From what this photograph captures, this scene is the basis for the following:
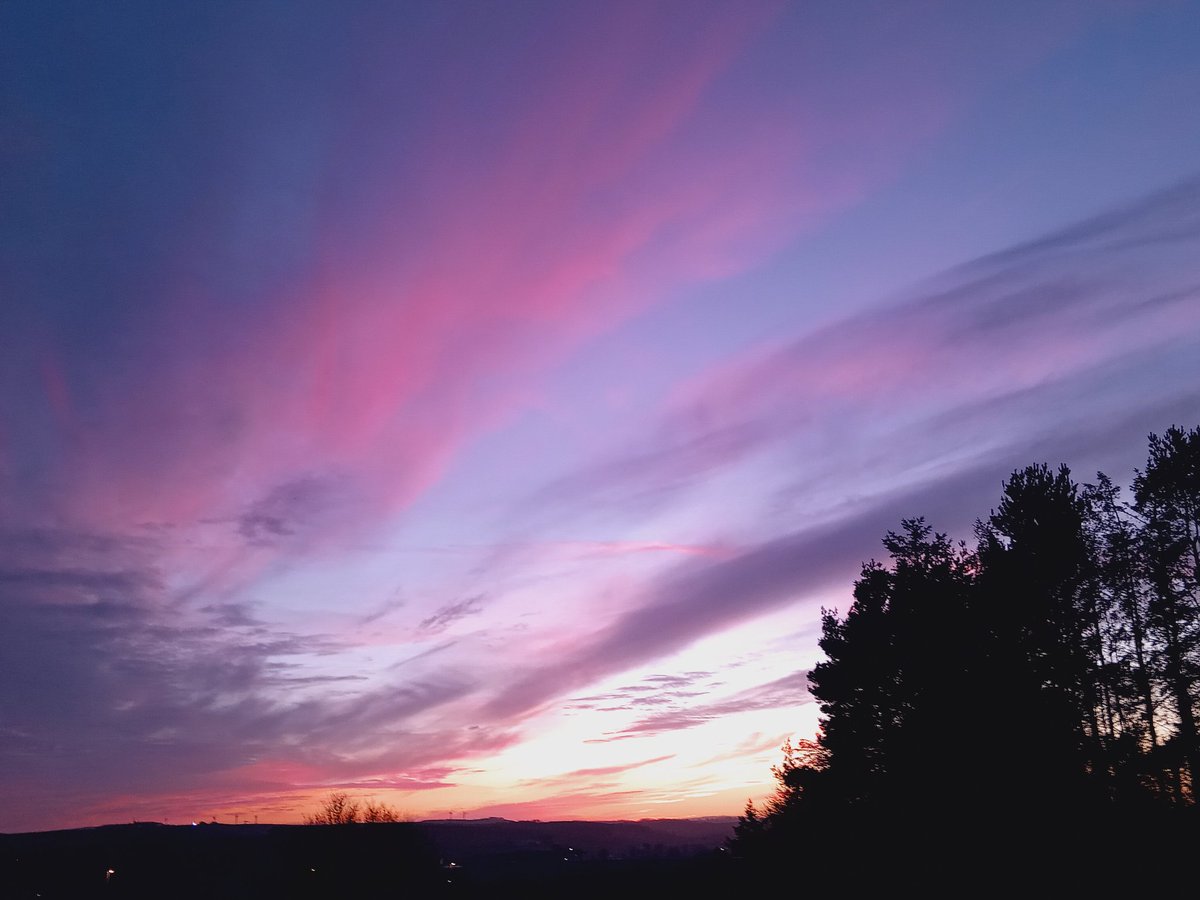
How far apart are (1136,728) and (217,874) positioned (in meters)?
95.6

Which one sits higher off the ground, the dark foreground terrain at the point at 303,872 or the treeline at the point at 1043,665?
the treeline at the point at 1043,665

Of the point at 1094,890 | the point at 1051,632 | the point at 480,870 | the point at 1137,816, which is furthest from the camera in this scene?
the point at 480,870

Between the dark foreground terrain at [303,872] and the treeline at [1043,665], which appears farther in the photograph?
the dark foreground terrain at [303,872]

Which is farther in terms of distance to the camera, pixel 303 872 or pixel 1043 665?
pixel 303 872

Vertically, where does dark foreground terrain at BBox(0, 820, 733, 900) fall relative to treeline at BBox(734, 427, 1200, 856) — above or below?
below

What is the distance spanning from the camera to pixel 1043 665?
103ft

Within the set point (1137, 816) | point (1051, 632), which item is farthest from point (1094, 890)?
point (1051, 632)

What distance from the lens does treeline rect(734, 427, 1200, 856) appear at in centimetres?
2698

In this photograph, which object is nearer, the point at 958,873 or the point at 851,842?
the point at 958,873

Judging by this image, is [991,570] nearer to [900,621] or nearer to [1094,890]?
[900,621]

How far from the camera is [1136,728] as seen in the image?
2814cm

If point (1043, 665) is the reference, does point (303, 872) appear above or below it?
below

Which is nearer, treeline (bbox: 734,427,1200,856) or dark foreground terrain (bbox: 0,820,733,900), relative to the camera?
treeline (bbox: 734,427,1200,856)

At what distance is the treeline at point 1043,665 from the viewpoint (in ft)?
88.5
